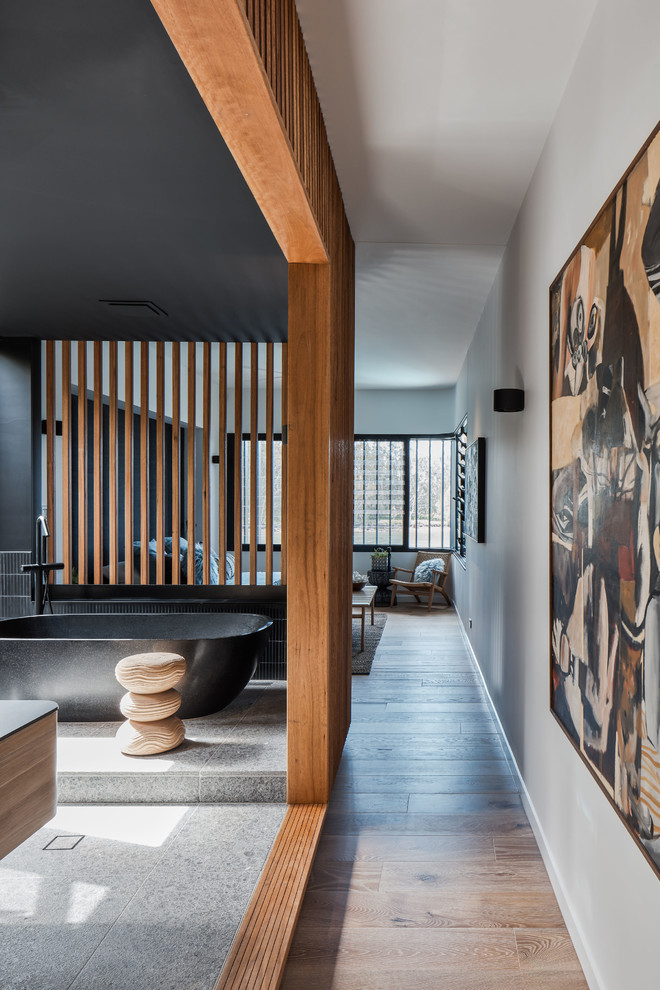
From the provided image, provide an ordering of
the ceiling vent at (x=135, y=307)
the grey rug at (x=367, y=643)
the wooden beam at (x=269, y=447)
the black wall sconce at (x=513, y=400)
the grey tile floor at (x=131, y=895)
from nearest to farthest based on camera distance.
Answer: the grey tile floor at (x=131, y=895) → the black wall sconce at (x=513, y=400) → the ceiling vent at (x=135, y=307) → the wooden beam at (x=269, y=447) → the grey rug at (x=367, y=643)

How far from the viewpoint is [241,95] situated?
5.49 ft

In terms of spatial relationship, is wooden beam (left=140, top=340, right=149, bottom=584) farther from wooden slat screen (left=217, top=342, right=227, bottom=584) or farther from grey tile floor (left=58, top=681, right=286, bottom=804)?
grey tile floor (left=58, top=681, right=286, bottom=804)

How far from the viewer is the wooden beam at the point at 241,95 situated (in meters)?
1.39

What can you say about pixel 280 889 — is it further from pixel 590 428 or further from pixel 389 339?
pixel 389 339

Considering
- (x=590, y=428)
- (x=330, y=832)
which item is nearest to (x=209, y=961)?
(x=330, y=832)

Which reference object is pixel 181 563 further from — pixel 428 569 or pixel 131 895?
pixel 131 895

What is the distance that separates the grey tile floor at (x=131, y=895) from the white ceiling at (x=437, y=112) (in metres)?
2.78

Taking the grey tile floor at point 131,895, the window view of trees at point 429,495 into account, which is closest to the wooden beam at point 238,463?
the grey tile floor at point 131,895

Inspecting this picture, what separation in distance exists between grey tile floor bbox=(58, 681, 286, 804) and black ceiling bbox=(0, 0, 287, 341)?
2378mm

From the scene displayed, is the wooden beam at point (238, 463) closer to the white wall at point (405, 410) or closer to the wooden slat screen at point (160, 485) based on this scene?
the wooden slat screen at point (160, 485)

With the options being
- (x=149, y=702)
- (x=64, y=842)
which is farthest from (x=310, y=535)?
(x=64, y=842)

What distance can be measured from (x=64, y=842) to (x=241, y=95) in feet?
8.86

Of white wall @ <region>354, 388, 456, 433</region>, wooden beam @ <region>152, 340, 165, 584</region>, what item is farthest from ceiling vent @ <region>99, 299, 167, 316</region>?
white wall @ <region>354, 388, 456, 433</region>

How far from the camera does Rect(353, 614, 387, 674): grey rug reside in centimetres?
547
